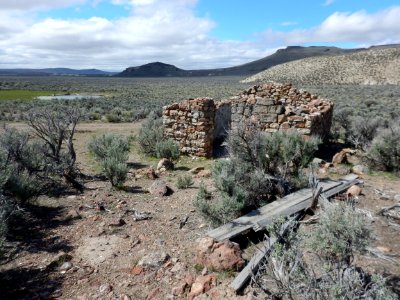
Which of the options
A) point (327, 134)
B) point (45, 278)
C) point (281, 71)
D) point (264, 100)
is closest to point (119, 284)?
point (45, 278)

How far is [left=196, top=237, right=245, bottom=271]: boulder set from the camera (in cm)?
422

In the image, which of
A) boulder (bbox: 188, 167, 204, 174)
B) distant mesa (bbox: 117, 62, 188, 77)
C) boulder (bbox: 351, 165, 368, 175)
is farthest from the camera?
distant mesa (bbox: 117, 62, 188, 77)

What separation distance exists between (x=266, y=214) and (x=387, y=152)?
4.74 m

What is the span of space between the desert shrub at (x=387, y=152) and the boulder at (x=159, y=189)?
16.5ft

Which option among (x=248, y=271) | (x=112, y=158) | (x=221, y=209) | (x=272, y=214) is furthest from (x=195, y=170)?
(x=248, y=271)

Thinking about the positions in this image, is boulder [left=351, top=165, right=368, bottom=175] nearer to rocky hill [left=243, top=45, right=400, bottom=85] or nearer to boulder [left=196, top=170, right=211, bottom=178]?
boulder [left=196, top=170, right=211, bottom=178]

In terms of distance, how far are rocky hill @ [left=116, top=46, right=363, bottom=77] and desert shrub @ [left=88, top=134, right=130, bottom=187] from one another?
10541 centimetres

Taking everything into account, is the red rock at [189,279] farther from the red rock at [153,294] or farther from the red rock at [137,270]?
the red rock at [137,270]

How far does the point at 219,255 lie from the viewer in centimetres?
431

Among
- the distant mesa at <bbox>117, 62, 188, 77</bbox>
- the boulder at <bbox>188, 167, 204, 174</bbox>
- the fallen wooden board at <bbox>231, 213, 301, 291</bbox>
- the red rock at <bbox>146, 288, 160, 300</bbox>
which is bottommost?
the distant mesa at <bbox>117, 62, 188, 77</bbox>

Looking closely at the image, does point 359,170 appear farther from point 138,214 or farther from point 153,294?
point 153,294

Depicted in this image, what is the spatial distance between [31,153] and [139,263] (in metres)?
4.56

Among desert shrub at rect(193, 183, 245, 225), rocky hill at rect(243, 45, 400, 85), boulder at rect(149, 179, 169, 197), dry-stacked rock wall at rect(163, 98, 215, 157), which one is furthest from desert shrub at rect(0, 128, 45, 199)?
rocky hill at rect(243, 45, 400, 85)

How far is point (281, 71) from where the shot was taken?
214 ft
